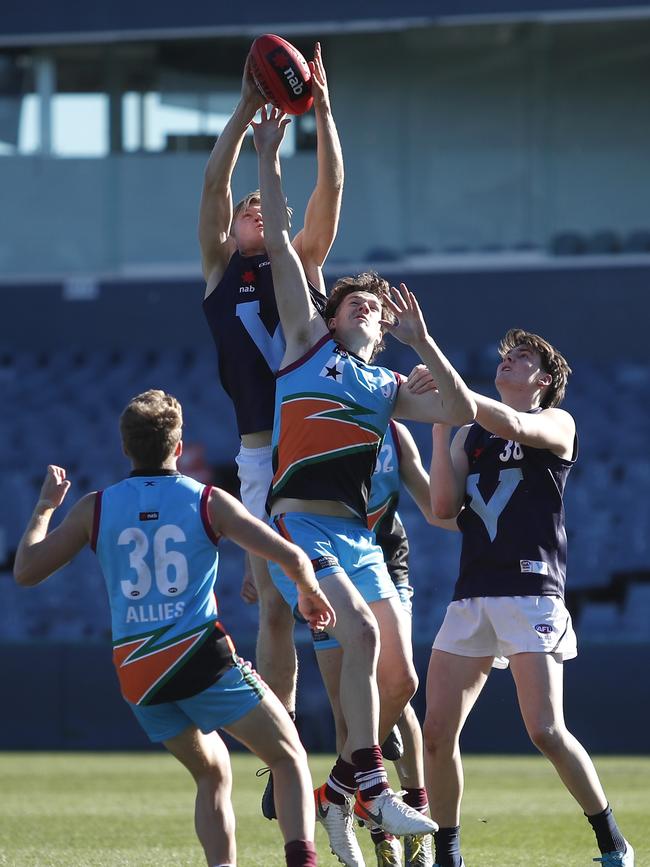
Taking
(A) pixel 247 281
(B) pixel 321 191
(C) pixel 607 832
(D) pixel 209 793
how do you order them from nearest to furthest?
(D) pixel 209 793 → (C) pixel 607 832 → (B) pixel 321 191 → (A) pixel 247 281

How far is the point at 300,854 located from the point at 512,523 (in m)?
1.69

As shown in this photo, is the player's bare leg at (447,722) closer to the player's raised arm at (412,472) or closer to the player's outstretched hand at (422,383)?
the player's outstretched hand at (422,383)

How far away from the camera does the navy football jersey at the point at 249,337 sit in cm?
645

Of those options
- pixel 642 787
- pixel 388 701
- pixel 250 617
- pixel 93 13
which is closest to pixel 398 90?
pixel 93 13

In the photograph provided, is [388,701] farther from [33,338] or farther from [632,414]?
[33,338]

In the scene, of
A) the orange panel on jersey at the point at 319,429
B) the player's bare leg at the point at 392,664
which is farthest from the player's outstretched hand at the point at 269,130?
the player's bare leg at the point at 392,664

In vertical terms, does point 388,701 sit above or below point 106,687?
above

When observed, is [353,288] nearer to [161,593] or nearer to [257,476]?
[257,476]

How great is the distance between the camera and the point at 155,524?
4.79m

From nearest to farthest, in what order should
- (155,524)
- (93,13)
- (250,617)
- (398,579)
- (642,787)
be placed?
(155,524) → (398,579) → (642,787) → (250,617) → (93,13)

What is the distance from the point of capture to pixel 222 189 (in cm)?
645

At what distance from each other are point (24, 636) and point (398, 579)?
9.57 m

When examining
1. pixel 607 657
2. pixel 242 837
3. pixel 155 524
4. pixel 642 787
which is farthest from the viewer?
pixel 607 657

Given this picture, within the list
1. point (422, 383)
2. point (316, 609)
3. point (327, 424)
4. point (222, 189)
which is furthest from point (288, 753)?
point (222, 189)
